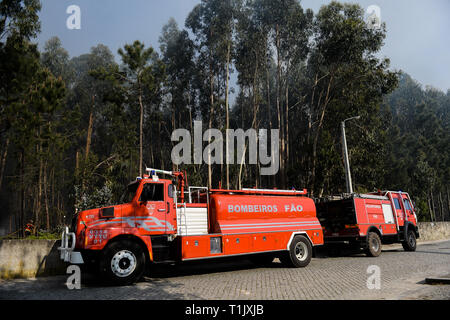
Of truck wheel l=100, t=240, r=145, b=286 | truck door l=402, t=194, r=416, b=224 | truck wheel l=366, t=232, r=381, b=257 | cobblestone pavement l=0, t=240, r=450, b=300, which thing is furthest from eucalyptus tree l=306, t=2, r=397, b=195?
truck wheel l=100, t=240, r=145, b=286

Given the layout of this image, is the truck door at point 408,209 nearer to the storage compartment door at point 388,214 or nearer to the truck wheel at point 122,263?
the storage compartment door at point 388,214

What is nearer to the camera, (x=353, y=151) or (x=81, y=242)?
(x=81, y=242)

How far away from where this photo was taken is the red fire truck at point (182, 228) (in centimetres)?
Result: 872

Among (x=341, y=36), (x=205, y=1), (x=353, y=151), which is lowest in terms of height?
(x=353, y=151)

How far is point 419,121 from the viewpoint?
194 feet

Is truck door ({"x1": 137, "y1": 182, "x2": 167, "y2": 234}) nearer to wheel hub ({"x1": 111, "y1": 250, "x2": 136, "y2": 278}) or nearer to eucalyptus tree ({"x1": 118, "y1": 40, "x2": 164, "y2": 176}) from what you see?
wheel hub ({"x1": 111, "y1": 250, "x2": 136, "y2": 278})

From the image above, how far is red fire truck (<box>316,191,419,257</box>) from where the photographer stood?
1457 centimetres

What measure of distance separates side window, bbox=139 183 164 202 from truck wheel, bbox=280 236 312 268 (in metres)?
4.91

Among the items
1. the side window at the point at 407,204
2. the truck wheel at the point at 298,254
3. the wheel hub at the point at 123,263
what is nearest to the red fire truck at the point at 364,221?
the side window at the point at 407,204

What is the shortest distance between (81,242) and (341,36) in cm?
2401

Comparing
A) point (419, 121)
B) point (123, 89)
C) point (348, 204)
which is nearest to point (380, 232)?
point (348, 204)

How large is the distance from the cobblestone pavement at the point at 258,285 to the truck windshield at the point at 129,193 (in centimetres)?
230
